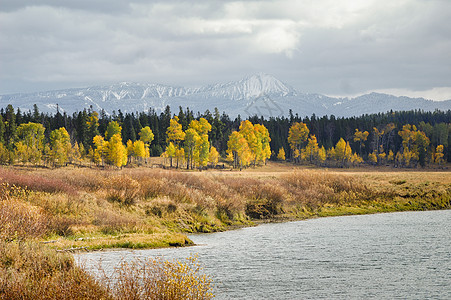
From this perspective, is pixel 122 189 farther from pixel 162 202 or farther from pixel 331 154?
pixel 331 154

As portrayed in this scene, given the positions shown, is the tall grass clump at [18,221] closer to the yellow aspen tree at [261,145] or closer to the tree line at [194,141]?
the tree line at [194,141]

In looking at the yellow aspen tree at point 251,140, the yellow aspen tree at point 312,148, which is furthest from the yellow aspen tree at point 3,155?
the yellow aspen tree at point 312,148

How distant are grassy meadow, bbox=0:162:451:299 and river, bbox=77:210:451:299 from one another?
1677 millimetres

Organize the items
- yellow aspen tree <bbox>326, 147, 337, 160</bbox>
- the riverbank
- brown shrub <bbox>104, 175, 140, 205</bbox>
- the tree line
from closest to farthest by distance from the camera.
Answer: the riverbank, brown shrub <bbox>104, 175, 140, 205</bbox>, the tree line, yellow aspen tree <bbox>326, 147, 337, 160</bbox>

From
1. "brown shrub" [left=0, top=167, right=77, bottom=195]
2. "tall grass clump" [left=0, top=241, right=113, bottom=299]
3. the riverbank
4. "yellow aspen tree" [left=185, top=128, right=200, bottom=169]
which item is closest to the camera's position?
"tall grass clump" [left=0, top=241, right=113, bottom=299]

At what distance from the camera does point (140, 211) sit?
37062 millimetres

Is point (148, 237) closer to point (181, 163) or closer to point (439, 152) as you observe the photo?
point (181, 163)

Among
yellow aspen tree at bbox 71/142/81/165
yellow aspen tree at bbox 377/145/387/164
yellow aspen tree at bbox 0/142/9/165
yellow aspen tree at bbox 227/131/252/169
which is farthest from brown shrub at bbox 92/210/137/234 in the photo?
yellow aspen tree at bbox 377/145/387/164

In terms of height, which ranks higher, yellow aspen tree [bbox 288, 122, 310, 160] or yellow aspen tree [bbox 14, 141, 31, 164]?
yellow aspen tree [bbox 288, 122, 310, 160]

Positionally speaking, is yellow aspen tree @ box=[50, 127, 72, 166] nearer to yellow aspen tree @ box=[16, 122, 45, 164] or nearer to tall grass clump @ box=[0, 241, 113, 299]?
yellow aspen tree @ box=[16, 122, 45, 164]

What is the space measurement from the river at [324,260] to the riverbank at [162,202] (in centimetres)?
299

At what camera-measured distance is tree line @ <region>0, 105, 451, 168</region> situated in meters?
119

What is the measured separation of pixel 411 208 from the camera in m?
53.6

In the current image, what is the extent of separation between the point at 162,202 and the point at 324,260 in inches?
690
